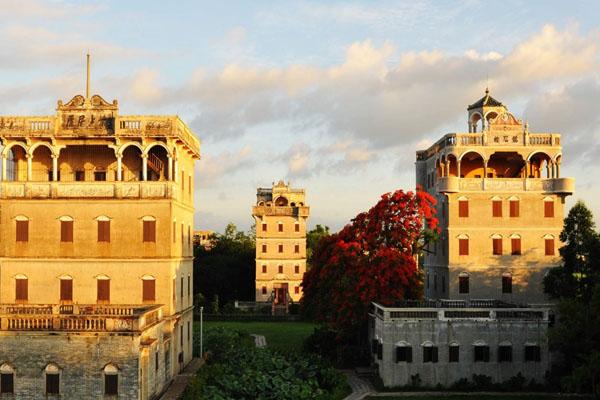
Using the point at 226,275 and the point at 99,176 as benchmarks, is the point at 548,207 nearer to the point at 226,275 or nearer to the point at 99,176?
the point at 99,176

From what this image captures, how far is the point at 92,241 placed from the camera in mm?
36250

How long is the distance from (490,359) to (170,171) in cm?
1917

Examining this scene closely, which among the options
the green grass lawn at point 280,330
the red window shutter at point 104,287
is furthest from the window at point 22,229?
the green grass lawn at point 280,330

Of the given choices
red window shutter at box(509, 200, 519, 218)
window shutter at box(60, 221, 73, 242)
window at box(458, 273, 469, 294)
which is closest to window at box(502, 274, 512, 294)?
window at box(458, 273, 469, 294)

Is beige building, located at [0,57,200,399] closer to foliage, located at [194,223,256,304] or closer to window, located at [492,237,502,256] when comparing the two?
window, located at [492,237,502,256]

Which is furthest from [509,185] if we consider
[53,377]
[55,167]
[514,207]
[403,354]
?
[53,377]

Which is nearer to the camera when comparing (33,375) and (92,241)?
(33,375)

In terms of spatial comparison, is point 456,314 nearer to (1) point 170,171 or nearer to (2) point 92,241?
(1) point 170,171

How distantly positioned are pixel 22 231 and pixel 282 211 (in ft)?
172

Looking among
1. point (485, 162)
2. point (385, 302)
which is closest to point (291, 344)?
point (385, 302)

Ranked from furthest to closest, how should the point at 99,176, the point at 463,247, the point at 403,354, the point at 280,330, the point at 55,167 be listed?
the point at 280,330 → the point at 463,247 → the point at 99,176 → the point at 403,354 → the point at 55,167

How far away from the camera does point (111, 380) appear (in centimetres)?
2945

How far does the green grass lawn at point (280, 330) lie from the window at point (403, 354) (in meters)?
17.1

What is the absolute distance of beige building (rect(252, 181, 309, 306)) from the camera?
86.9 metres
